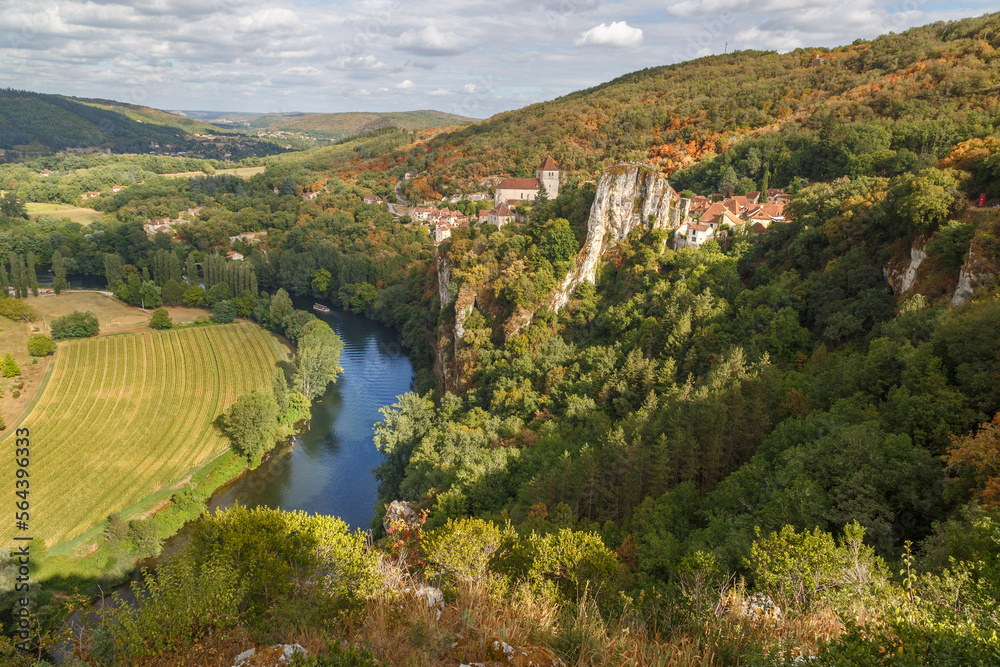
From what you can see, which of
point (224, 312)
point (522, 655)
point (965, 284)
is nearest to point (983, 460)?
point (522, 655)

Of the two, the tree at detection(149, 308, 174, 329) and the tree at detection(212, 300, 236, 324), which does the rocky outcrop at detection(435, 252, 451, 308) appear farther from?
the tree at detection(149, 308, 174, 329)

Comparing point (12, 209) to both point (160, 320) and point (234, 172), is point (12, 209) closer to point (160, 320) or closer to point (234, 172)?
point (234, 172)

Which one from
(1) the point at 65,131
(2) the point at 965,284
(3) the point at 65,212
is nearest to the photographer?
(2) the point at 965,284

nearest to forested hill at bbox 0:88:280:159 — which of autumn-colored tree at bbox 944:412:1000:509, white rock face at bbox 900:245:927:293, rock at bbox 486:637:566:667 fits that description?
rock at bbox 486:637:566:667

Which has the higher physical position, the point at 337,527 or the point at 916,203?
the point at 916,203

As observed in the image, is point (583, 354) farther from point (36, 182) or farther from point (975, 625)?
point (36, 182)

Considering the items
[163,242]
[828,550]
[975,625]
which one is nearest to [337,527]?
[828,550]
